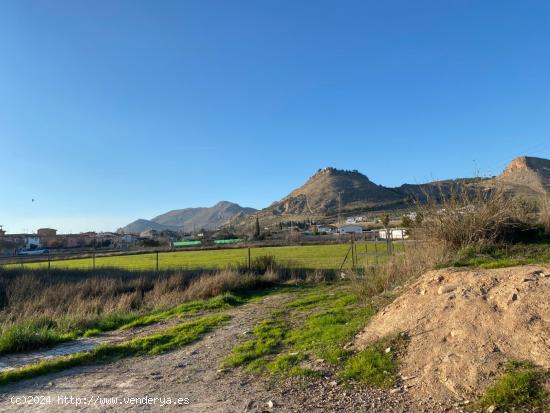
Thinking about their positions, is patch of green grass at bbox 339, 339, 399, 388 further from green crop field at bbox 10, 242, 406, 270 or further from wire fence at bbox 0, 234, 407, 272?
green crop field at bbox 10, 242, 406, 270

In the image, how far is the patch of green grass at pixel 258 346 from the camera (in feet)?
24.0

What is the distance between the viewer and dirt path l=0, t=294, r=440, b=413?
5.14 meters

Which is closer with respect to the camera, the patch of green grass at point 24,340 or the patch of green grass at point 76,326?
the patch of green grass at point 24,340

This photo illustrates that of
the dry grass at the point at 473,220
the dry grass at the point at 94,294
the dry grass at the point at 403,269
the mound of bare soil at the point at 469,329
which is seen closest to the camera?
the mound of bare soil at the point at 469,329

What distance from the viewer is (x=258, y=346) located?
8.20m

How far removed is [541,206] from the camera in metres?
13.6

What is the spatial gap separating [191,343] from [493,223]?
8.39 meters

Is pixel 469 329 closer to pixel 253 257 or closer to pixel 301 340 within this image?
pixel 301 340

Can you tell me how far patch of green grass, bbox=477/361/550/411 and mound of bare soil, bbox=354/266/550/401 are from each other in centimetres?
16

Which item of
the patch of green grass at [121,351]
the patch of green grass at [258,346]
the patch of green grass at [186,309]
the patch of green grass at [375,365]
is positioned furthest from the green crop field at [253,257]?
the patch of green grass at [375,365]

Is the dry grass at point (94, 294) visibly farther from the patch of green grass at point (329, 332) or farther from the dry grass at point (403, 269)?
the dry grass at point (403, 269)

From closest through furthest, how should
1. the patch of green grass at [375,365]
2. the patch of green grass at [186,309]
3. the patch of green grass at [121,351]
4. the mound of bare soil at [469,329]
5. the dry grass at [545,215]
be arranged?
the mound of bare soil at [469,329] < the patch of green grass at [375,365] < the patch of green grass at [121,351] < the dry grass at [545,215] < the patch of green grass at [186,309]

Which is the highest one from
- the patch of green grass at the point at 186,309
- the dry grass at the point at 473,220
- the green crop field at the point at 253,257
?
the dry grass at the point at 473,220

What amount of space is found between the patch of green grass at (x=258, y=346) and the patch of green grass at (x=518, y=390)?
349cm
